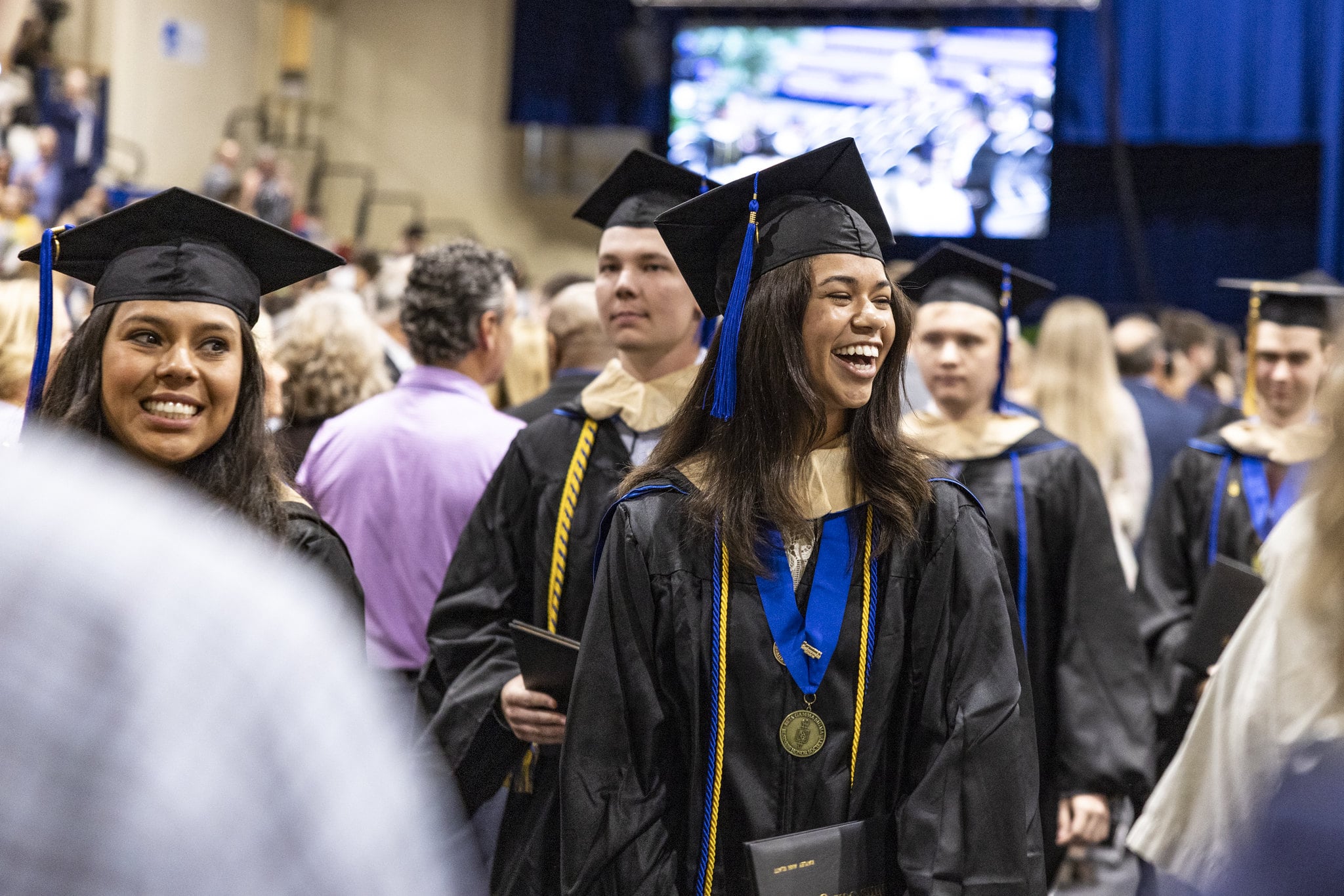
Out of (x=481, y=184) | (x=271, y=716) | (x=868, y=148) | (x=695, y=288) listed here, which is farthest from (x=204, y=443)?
(x=481, y=184)

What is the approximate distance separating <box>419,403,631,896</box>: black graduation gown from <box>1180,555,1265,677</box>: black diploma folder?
167 centimetres

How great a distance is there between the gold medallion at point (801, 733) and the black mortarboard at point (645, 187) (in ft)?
4.56

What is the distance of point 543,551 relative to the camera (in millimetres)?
2812

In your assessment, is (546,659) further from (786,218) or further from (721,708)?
(786,218)

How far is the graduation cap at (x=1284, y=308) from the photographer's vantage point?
433 centimetres

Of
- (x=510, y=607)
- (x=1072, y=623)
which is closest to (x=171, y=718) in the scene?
(x=510, y=607)

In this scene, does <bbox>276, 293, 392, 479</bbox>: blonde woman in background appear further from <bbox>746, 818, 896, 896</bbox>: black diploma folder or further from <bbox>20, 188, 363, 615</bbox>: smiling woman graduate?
<bbox>746, 818, 896, 896</bbox>: black diploma folder

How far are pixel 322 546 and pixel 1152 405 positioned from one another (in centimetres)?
520

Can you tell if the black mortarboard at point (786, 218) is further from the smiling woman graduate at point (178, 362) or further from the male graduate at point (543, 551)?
the smiling woman graduate at point (178, 362)

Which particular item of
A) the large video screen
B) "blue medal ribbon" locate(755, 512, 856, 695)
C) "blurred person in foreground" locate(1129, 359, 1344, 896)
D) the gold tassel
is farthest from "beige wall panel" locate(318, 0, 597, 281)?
"blue medal ribbon" locate(755, 512, 856, 695)

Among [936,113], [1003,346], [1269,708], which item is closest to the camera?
[1269,708]

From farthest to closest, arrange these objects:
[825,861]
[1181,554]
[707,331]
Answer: [1181,554] → [707,331] → [825,861]

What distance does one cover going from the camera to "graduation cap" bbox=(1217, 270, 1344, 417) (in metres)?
4.33

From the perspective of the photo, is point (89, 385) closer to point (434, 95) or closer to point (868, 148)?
point (868, 148)
